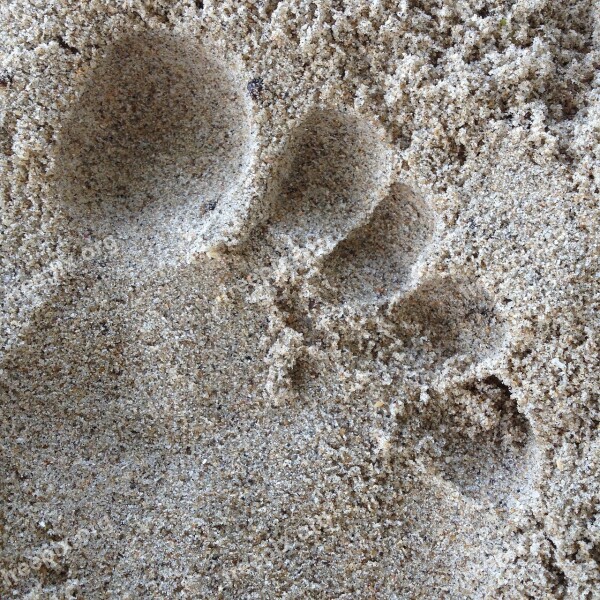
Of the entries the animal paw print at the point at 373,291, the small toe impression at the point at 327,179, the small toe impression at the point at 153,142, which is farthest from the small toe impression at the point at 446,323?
the small toe impression at the point at 153,142

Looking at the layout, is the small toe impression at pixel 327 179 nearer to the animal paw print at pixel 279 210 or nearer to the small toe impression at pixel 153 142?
A: the animal paw print at pixel 279 210

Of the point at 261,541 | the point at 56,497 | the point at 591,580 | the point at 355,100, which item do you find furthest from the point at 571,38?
the point at 56,497

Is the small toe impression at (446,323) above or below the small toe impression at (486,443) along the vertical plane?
above

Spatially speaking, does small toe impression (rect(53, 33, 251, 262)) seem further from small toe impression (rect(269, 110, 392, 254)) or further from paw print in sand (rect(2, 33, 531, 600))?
small toe impression (rect(269, 110, 392, 254))

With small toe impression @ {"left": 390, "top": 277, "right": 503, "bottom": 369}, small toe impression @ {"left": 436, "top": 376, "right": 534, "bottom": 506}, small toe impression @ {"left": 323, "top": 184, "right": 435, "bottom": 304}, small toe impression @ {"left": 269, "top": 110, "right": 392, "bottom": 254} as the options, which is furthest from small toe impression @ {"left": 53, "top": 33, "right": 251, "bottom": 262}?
small toe impression @ {"left": 436, "top": 376, "right": 534, "bottom": 506}

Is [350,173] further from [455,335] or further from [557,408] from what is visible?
[557,408]

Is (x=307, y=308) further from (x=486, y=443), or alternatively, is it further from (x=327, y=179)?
(x=486, y=443)

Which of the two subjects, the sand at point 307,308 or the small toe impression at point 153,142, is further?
the small toe impression at point 153,142
